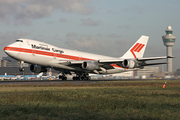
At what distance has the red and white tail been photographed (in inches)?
2566

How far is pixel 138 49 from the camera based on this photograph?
2601 inches

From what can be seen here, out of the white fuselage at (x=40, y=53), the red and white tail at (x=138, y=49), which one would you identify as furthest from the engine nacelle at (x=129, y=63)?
the red and white tail at (x=138, y=49)

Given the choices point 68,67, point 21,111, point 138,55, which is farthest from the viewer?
point 138,55

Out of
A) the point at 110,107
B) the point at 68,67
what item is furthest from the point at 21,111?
the point at 68,67

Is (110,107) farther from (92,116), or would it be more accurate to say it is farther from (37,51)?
(37,51)

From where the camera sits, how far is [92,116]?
11656 mm

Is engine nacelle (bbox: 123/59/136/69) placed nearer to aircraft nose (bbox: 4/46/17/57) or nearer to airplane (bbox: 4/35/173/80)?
airplane (bbox: 4/35/173/80)

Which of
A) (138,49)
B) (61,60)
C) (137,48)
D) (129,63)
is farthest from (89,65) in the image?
(138,49)

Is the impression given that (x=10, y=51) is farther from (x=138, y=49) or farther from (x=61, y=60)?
(x=138, y=49)

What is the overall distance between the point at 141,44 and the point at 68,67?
24232 mm

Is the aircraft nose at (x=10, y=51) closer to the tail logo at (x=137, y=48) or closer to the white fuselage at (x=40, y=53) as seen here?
the white fuselage at (x=40, y=53)

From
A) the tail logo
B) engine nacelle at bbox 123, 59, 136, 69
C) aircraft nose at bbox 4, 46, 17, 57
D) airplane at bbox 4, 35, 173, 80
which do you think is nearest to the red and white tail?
the tail logo

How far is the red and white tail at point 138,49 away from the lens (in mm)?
65188

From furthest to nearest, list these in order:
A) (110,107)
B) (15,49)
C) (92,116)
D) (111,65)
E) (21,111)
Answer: (111,65) < (15,49) < (110,107) < (21,111) < (92,116)
